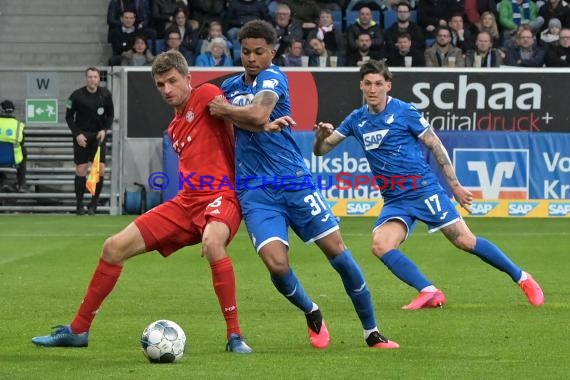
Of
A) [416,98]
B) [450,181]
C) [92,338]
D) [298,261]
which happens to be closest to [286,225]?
[92,338]

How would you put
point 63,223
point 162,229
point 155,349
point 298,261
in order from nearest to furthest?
point 155,349 → point 162,229 → point 298,261 → point 63,223

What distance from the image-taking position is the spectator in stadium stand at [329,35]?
24656 mm

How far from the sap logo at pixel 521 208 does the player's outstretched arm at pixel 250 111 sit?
13.6 m

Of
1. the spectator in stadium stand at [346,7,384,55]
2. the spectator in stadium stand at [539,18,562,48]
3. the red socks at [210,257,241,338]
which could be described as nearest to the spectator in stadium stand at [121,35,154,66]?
the spectator in stadium stand at [346,7,384,55]

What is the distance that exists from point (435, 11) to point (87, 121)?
7.37 meters

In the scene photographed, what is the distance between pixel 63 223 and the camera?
67.7ft

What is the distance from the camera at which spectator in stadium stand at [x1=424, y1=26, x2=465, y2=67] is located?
23.6 m

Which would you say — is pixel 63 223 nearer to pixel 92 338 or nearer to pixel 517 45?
pixel 517 45

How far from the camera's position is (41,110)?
2314 cm

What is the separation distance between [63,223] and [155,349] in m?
12.8

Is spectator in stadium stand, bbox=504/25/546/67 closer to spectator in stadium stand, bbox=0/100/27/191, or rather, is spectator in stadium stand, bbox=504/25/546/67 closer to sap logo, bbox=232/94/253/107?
spectator in stadium stand, bbox=0/100/27/191

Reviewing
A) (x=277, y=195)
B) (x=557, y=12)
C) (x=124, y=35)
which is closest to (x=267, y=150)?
(x=277, y=195)

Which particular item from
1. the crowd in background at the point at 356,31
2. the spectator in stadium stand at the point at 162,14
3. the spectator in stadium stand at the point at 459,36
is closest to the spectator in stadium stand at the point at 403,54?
the crowd in background at the point at 356,31

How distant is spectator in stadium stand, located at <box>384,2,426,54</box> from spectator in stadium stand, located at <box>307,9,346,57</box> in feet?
Result: 2.75
